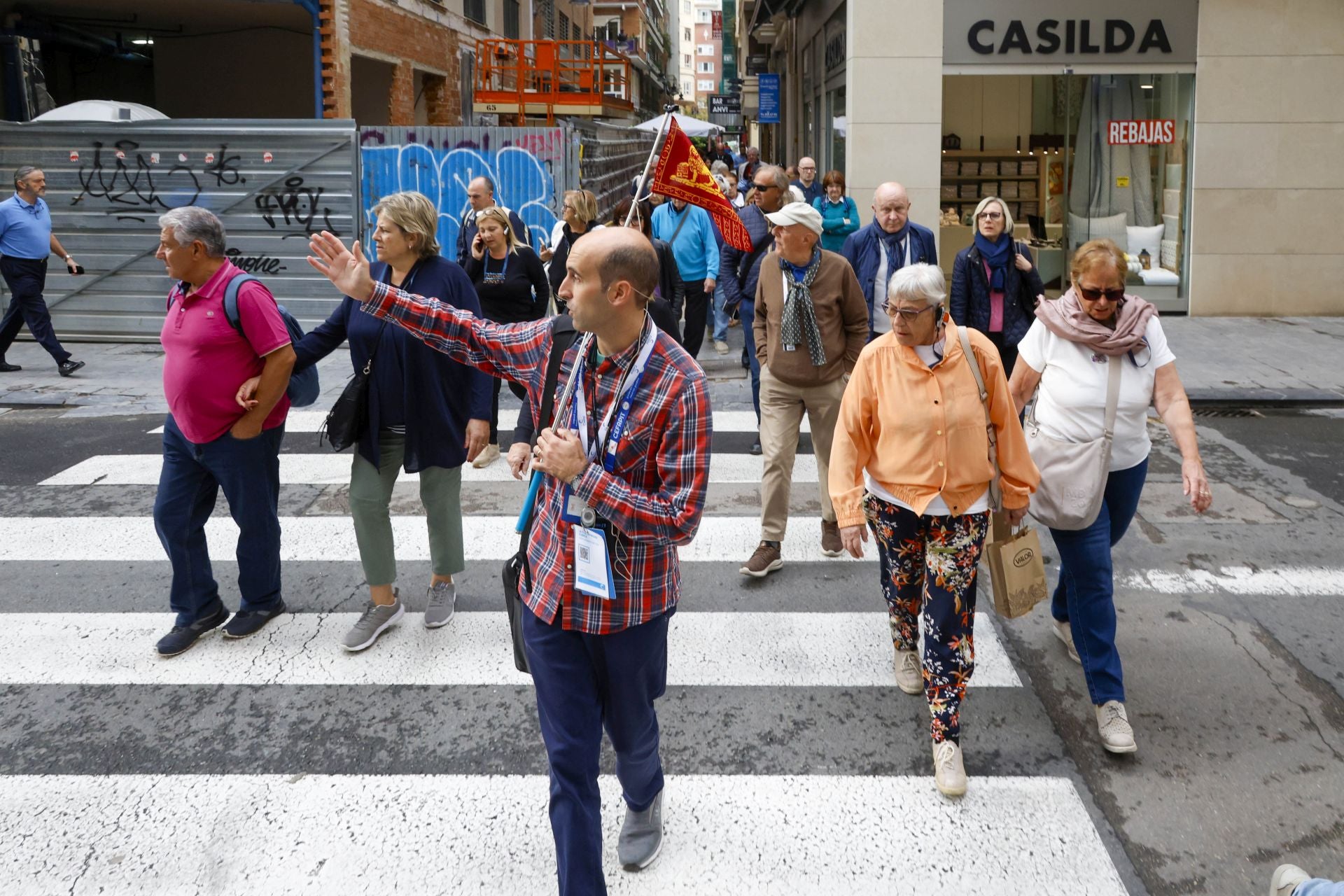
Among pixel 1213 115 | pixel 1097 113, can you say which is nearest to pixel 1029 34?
pixel 1097 113

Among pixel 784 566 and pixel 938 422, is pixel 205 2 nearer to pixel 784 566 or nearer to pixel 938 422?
pixel 784 566

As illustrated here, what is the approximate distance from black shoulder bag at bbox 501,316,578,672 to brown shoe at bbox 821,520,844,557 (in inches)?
131

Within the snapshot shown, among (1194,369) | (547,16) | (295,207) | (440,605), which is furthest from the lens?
(547,16)

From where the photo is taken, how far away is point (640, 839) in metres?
3.70

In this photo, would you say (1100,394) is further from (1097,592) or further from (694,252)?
(694,252)

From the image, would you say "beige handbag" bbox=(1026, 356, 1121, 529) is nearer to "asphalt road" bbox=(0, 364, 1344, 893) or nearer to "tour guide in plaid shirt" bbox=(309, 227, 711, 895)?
"asphalt road" bbox=(0, 364, 1344, 893)

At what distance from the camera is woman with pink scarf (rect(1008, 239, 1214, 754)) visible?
14.2 feet

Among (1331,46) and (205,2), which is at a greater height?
(205,2)

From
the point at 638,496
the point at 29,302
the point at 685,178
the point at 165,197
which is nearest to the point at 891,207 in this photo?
the point at 685,178

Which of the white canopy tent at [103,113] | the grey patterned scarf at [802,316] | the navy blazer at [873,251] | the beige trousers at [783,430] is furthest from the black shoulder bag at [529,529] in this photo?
the white canopy tent at [103,113]

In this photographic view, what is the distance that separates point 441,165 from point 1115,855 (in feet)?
40.7

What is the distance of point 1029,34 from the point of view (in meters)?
14.5

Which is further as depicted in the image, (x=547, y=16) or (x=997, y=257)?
(x=547, y=16)

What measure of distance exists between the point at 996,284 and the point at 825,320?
186cm
